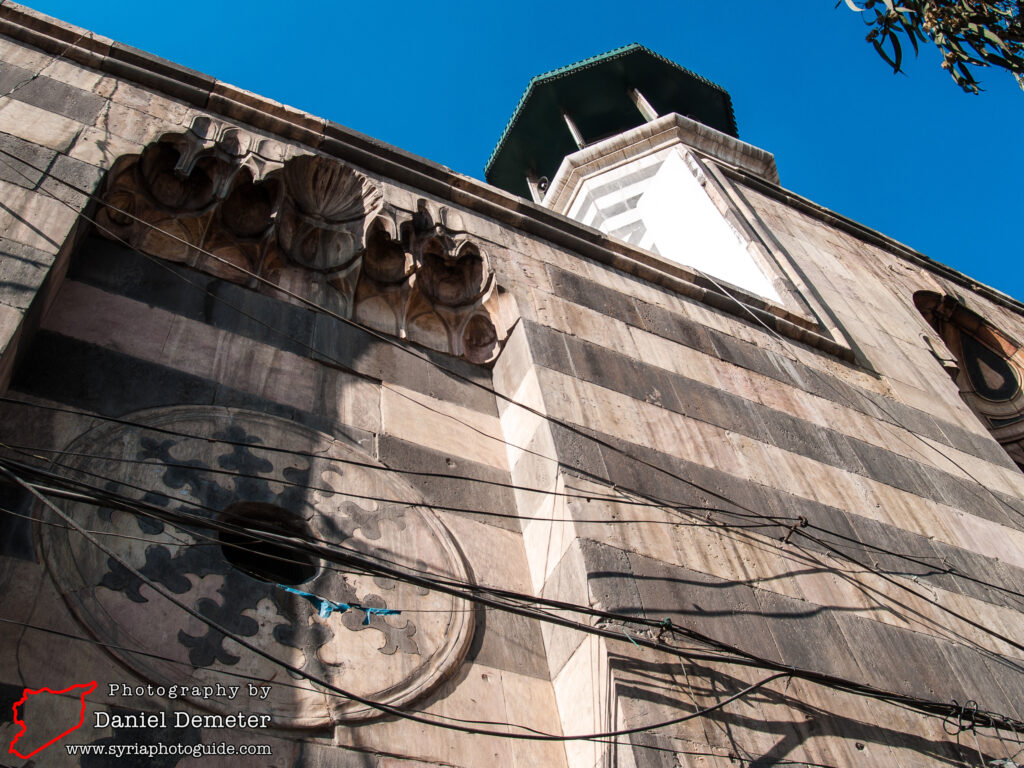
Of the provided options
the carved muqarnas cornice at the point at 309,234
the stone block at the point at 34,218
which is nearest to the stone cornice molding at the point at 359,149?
the carved muqarnas cornice at the point at 309,234

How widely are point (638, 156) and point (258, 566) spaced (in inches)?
388

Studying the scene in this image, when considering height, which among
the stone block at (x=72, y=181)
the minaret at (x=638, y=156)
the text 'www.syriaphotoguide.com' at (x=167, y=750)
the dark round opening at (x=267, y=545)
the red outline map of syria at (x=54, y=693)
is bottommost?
the text 'www.syriaphotoguide.com' at (x=167, y=750)

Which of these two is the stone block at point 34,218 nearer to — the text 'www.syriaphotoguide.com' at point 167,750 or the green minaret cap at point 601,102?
the text 'www.syriaphotoguide.com' at point 167,750

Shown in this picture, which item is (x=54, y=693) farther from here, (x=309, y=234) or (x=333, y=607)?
(x=309, y=234)

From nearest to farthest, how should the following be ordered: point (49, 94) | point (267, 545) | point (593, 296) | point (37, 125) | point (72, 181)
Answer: point (267, 545) → point (72, 181) → point (37, 125) → point (49, 94) → point (593, 296)

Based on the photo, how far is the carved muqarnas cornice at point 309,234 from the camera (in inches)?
207

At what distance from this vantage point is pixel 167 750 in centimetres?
309

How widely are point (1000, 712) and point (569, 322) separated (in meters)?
3.14

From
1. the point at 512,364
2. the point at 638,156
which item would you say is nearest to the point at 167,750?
the point at 512,364

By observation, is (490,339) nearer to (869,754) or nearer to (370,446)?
(370,446)

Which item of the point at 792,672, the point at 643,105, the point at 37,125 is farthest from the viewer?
the point at 643,105

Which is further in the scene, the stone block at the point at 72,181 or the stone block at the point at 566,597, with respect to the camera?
the stone block at the point at 72,181

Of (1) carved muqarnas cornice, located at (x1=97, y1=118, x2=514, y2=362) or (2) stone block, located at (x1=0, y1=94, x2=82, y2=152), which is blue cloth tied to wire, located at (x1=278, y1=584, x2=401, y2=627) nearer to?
(1) carved muqarnas cornice, located at (x1=97, y1=118, x2=514, y2=362)

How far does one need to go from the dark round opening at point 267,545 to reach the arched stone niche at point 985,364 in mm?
8545
